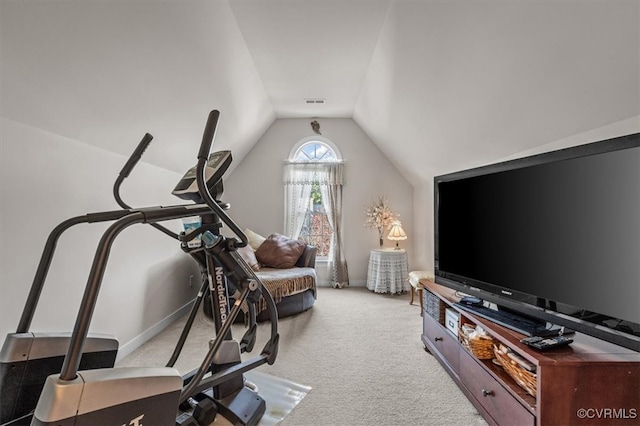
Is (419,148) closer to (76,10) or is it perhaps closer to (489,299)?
(489,299)

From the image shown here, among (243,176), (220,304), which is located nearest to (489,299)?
(220,304)

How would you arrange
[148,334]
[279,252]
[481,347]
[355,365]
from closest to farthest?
[481,347] → [355,365] → [148,334] → [279,252]

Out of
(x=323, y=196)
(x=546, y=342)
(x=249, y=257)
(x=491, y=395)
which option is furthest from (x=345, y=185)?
(x=546, y=342)

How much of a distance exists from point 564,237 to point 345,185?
3.82 meters

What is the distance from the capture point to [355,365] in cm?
241

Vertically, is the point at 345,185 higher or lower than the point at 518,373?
higher

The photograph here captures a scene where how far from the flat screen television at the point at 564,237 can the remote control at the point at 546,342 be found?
0.08m

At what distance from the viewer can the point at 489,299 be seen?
72.6 inches

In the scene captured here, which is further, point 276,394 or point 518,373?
point 276,394

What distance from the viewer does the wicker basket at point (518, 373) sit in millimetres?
1417

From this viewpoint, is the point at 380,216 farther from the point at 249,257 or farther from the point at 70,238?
the point at 70,238

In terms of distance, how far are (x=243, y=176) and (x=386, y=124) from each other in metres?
2.52

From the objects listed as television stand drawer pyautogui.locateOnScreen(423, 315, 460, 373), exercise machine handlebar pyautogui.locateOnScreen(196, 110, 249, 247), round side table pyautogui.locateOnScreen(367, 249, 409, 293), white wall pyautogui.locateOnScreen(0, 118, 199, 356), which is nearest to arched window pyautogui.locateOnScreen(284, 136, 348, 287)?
round side table pyautogui.locateOnScreen(367, 249, 409, 293)

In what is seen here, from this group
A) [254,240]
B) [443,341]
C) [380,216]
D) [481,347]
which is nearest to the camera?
Answer: [481,347]
